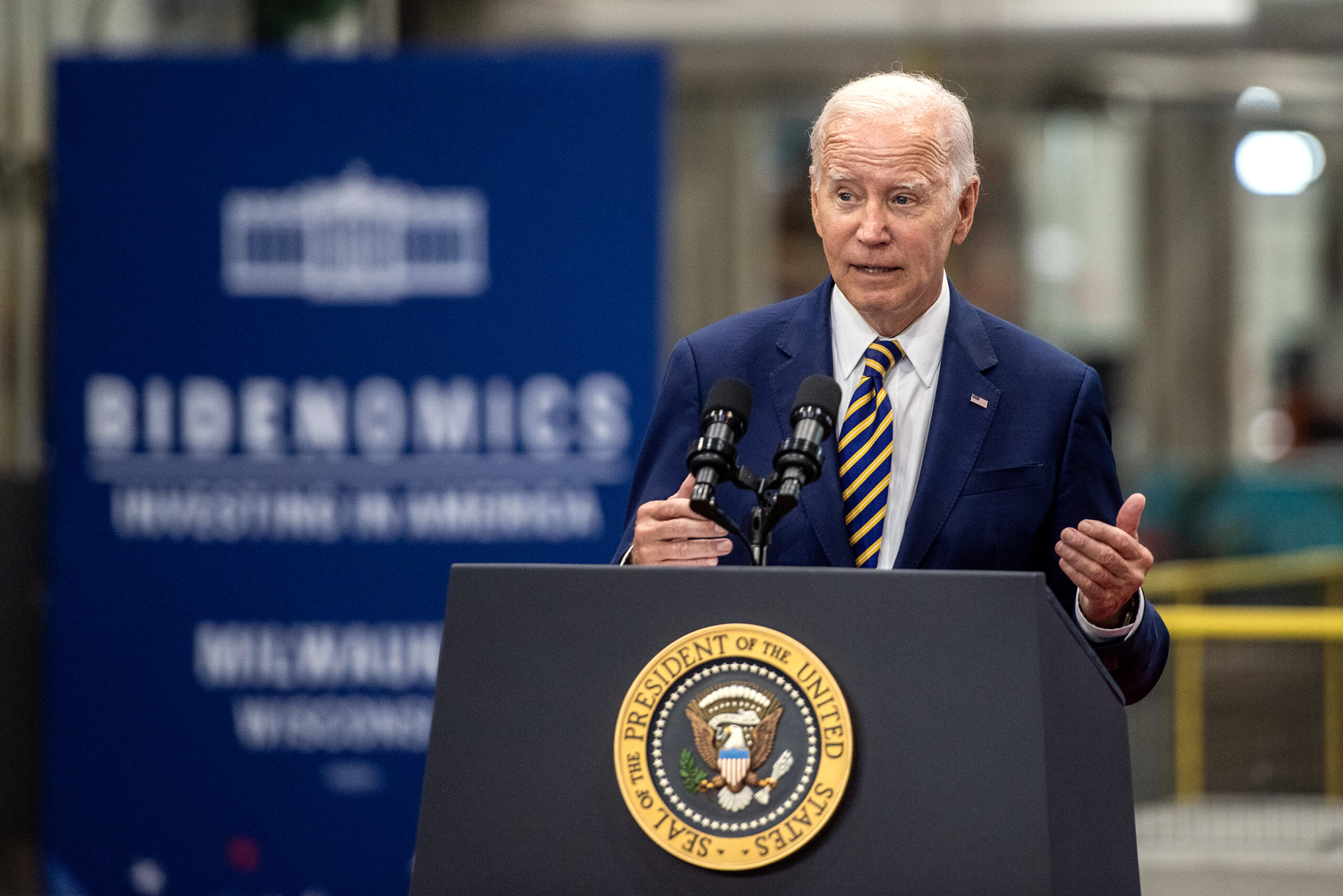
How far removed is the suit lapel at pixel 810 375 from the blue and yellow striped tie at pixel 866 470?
0.01m

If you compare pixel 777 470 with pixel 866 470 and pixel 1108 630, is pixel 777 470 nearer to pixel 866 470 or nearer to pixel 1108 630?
pixel 866 470

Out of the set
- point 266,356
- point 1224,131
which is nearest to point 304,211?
point 266,356

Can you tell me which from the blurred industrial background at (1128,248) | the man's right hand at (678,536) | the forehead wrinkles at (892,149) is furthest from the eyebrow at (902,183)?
the blurred industrial background at (1128,248)

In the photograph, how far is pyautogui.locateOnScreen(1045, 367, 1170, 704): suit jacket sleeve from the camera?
187 centimetres

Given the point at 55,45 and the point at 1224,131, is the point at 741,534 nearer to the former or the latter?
the point at 55,45

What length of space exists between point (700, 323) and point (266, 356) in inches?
367

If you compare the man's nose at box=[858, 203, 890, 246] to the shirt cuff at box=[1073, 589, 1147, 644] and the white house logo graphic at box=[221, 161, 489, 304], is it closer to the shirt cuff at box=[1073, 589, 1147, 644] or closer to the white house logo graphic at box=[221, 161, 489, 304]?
the shirt cuff at box=[1073, 589, 1147, 644]

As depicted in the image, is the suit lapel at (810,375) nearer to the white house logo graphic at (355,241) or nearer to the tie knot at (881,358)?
the tie knot at (881,358)

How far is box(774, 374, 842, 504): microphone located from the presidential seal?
0.17 metres

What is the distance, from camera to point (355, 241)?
3.96m

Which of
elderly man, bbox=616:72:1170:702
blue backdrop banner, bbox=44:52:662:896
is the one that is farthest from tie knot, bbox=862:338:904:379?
blue backdrop banner, bbox=44:52:662:896

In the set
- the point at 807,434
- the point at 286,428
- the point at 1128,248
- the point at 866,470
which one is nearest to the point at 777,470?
the point at 807,434

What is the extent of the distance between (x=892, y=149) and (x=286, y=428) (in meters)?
2.46

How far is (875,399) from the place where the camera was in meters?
1.89
